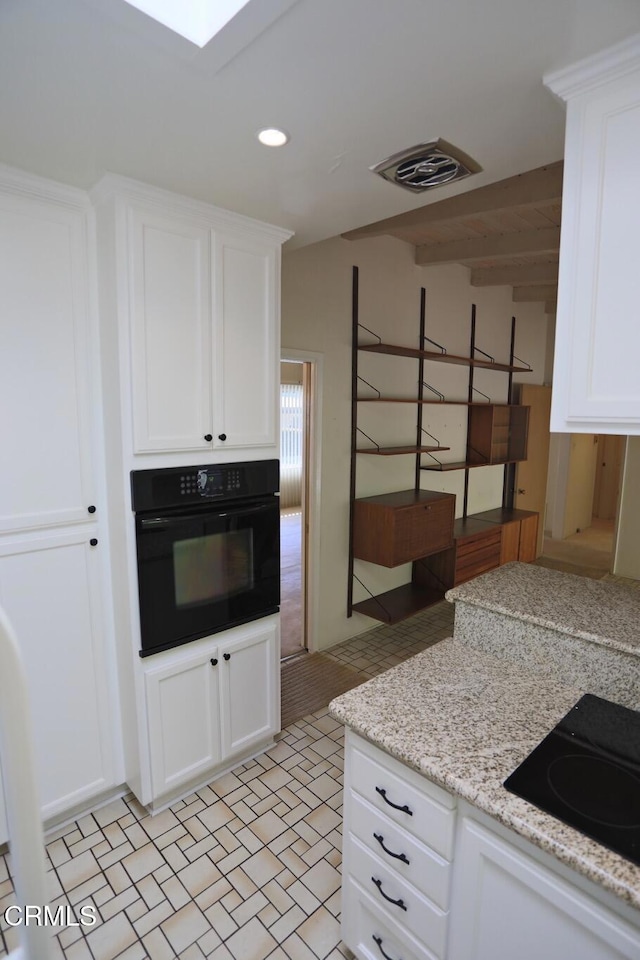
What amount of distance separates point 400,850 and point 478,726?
1.25 ft

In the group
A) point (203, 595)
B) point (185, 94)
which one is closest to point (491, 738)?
point (203, 595)

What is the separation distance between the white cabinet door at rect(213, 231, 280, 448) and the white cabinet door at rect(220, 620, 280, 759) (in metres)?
0.91

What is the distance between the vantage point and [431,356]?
381 centimetres

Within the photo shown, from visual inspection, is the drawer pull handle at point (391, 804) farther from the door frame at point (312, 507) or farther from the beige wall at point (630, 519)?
the beige wall at point (630, 519)

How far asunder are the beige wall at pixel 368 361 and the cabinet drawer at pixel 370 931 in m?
1.97

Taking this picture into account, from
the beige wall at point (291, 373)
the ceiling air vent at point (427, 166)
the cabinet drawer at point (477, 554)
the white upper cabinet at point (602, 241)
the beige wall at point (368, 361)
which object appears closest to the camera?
the white upper cabinet at point (602, 241)

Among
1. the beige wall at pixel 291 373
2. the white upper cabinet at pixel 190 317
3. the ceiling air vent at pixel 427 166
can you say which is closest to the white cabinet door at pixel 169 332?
the white upper cabinet at pixel 190 317

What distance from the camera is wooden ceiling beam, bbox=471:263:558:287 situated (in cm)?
410

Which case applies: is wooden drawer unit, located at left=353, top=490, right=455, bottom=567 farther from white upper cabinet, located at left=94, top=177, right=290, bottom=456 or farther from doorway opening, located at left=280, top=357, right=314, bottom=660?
white upper cabinet, located at left=94, top=177, right=290, bottom=456

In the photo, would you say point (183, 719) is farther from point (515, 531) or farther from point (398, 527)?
point (515, 531)

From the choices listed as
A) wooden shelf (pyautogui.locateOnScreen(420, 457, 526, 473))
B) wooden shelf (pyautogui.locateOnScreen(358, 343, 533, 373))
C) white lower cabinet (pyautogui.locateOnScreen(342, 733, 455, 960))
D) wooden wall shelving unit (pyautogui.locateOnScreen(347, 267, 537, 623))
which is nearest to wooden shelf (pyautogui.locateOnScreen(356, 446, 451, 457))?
wooden wall shelving unit (pyautogui.locateOnScreen(347, 267, 537, 623))

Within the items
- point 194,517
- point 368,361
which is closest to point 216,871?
point 194,517

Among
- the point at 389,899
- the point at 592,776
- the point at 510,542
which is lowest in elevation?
the point at 389,899

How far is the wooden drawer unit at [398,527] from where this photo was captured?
3375 millimetres
